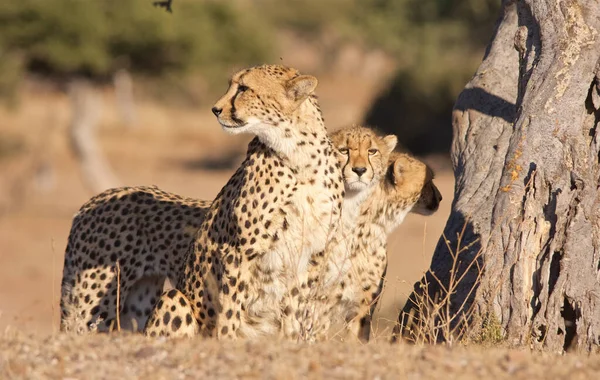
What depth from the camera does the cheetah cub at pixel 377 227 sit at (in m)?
4.63

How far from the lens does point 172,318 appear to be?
4.20 m

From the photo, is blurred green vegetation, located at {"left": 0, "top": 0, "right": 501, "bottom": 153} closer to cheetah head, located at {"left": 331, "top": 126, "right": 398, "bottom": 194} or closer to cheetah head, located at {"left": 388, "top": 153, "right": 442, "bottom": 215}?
cheetah head, located at {"left": 388, "top": 153, "right": 442, "bottom": 215}

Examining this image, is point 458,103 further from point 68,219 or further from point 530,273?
point 68,219

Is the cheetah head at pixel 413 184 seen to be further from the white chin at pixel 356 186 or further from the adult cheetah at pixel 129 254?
the white chin at pixel 356 186

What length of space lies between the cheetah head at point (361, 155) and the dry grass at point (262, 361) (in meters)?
1.18

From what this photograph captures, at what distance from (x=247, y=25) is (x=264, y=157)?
539 inches

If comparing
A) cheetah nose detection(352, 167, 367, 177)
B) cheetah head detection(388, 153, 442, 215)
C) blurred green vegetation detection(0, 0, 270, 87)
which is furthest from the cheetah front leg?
blurred green vegetation detection(0, 0, 270, 87)

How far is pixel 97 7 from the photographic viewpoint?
16.1m

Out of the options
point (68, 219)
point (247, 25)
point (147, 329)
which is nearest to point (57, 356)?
point (147, 329)

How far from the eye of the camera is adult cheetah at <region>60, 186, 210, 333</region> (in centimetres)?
499

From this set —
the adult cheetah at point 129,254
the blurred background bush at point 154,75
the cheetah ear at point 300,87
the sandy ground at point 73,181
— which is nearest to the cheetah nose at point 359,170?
the adult cheetah at point 129,254

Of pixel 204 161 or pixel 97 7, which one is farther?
pixel 204 161

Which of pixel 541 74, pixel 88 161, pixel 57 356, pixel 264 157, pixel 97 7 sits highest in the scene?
pixel 97 7

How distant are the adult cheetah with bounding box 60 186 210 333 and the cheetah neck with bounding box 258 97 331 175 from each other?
2.95 feet
